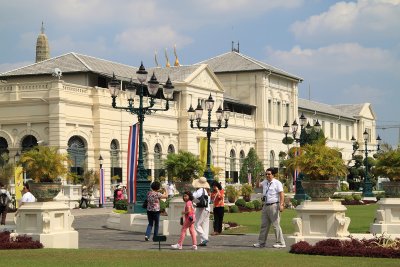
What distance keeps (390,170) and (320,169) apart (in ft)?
20.6

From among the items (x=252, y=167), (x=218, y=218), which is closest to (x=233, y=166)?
(x=252, y=167)

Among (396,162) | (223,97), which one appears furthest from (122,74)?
(396,162)

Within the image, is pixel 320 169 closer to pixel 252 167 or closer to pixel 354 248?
pixel 354 248

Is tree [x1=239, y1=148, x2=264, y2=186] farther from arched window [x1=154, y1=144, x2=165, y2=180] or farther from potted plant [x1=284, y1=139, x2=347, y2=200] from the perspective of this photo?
potted plant [x1=284, y1=139, x2=347, y2=200]

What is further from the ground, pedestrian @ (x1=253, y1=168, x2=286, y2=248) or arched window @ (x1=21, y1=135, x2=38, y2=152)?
arched window @ (x1=21, y1=135, x2=38, y2=152)

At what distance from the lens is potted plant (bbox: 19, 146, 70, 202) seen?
781 inches

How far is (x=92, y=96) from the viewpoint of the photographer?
59406mm

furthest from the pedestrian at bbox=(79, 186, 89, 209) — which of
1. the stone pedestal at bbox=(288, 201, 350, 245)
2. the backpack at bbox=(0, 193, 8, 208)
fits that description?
the stone pedestal at bbox=(288, 201, 350, 245)

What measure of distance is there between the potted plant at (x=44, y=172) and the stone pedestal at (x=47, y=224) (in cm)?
24

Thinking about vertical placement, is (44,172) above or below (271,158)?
below

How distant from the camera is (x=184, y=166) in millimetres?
28031

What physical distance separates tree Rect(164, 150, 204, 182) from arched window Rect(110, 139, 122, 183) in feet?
106

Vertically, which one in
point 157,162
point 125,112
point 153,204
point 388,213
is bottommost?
point 388,213

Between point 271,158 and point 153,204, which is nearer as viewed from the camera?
point 153,204
